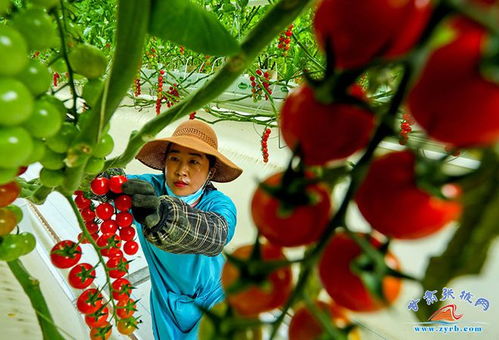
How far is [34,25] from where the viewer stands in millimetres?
198

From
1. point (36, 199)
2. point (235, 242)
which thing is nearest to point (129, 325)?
point (36, 199)

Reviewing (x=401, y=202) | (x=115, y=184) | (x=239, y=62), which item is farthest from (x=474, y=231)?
(x=115, y=184)

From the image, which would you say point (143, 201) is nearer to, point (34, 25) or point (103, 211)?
point (103, 211)

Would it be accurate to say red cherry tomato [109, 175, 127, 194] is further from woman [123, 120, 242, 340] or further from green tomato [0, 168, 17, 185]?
woman [123, 120, 242, 340]

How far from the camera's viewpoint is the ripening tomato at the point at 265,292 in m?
0.11

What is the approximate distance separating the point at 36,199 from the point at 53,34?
17 cm

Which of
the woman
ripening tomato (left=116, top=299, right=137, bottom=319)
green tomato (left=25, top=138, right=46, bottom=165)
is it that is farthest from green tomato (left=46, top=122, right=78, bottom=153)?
the woman

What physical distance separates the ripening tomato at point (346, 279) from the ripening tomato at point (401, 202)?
0.04 feet

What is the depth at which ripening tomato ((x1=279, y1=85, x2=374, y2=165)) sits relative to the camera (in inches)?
4.0

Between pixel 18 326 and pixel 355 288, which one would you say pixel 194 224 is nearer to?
pixel 18 326

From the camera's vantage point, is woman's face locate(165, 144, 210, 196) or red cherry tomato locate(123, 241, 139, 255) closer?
red cherry tomato locate(123, 241, 139, 255)

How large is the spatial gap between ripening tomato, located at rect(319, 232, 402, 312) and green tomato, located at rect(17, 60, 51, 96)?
18cm

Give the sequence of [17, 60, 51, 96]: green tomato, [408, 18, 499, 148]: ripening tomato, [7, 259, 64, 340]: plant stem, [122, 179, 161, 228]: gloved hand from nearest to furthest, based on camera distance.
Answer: [408, 18, 499, 148]: ripening tomato
[17, 60, 51, 96]: green tomato
[7, 259, 64, 340]: plant stem
[122, 179, 161, 228]: gloved hand

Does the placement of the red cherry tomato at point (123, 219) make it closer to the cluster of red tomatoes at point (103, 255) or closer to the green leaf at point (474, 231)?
the cluster of red tomatoes at point (103, 255)
